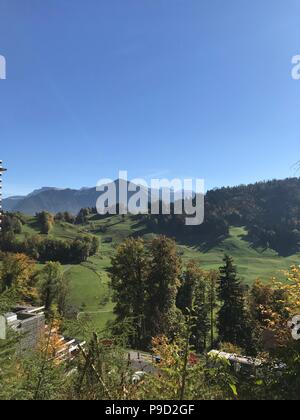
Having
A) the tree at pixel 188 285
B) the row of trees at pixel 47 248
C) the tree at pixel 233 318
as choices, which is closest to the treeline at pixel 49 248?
the row of trees at pixel 47 248

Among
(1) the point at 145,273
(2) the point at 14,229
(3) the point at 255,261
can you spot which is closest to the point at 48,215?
(2) the point at 14,229

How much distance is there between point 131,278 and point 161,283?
3.30 m

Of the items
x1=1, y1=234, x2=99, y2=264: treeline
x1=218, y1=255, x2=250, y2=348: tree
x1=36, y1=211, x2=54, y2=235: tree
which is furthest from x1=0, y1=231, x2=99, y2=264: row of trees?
x1=218, y1=255, x2=250, y2=348: tree

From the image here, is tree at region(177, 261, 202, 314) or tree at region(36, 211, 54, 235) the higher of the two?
tree at region(36, 211, 54, 235)

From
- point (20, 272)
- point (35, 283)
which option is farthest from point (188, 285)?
point (20, 272)

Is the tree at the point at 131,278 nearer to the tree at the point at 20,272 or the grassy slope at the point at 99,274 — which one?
the grassy slope at the point at 99,274

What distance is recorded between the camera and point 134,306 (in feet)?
135

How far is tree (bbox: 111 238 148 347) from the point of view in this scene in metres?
41.1

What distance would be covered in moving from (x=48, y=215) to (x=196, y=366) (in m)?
188

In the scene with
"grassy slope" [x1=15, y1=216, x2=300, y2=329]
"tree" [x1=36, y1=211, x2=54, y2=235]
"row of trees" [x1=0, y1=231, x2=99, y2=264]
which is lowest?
"grassy slope" [x1=15, y1=216, x2=300, y2=329]

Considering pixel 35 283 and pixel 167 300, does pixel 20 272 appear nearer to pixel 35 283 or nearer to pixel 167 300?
pixel 35 283

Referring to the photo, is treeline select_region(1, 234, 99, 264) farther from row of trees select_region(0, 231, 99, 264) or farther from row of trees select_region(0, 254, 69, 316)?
row of trees select_region(0, 254, 69, 316)

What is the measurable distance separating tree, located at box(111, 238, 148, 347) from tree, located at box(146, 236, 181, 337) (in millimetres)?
815

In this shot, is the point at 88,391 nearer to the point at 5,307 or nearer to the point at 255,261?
the point at 5,307
